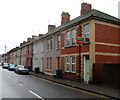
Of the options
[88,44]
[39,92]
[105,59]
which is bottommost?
[39,92]

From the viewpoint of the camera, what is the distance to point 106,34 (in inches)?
714

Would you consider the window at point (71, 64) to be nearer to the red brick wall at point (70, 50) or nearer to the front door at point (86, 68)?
the red brick wall at point (70, 50)

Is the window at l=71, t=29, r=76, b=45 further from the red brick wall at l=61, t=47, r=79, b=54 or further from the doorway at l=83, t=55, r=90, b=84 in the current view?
the doorway at l=83, t=55, r=90, b=84

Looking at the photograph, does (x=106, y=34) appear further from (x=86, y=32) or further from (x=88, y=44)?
(x=88, y=44)

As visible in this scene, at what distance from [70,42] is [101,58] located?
493cm

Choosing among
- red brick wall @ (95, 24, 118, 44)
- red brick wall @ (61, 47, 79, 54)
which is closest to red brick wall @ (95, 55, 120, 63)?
red brick wall @ (95, 24, 118, 44)

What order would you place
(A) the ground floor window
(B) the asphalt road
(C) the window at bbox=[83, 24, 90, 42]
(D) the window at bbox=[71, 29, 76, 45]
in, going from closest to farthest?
(B) the asphalt road < (C) the window at bbox=[83, 24, 90, 42] < (D) the window at bbox=[71, 29, 76, 45] < (A) the ground floor window

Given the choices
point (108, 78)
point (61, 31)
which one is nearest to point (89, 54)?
point (108, 78)

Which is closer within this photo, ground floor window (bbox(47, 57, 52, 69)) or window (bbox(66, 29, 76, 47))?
window (bbox(66, 29, 76, 47))

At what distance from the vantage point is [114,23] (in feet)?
61.6

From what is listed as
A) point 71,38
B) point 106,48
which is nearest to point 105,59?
point 106,48

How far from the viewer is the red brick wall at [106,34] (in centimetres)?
1733

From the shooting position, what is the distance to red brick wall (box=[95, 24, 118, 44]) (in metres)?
17.3

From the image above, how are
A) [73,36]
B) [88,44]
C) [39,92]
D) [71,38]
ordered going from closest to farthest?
[39,92] → [88,44] → [73,36] → [71,38]
